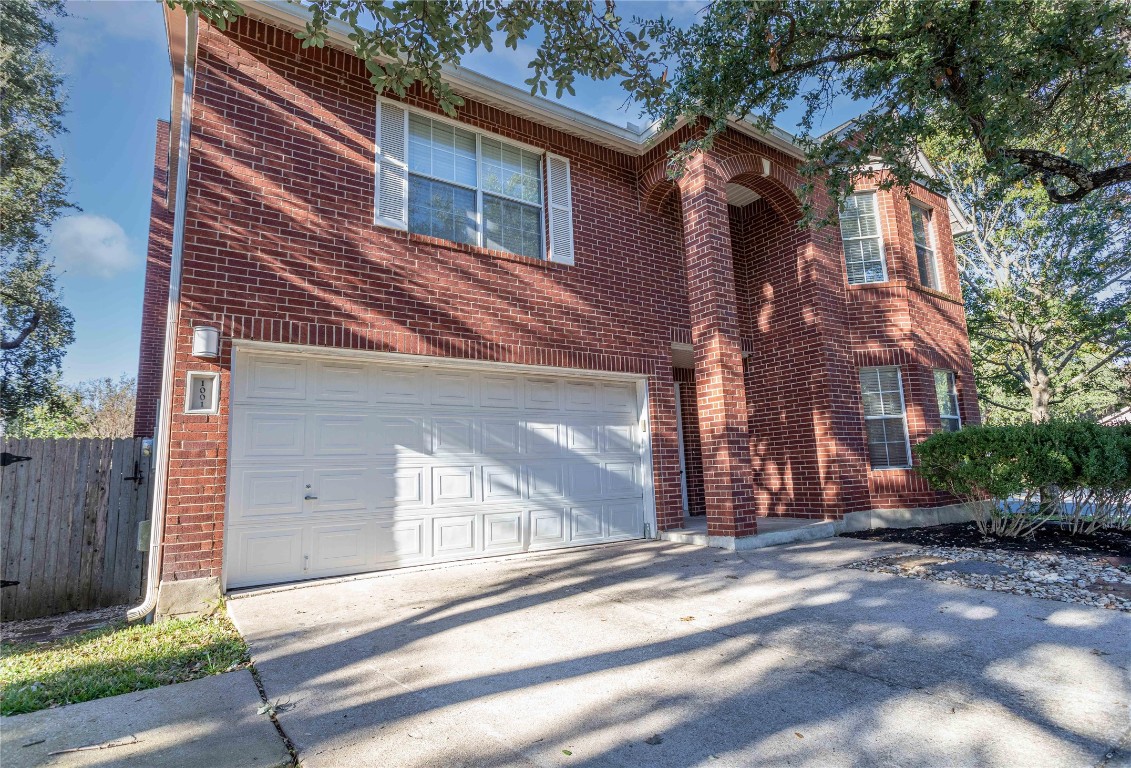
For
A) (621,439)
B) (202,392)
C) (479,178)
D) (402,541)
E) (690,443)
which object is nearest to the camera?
(202,392)

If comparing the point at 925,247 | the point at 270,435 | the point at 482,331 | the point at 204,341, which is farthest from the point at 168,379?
the point at 925,247

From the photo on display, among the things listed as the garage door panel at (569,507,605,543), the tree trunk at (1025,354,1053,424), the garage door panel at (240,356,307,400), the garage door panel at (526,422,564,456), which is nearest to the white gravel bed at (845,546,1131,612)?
the garage door panel at (569,507,605,543)

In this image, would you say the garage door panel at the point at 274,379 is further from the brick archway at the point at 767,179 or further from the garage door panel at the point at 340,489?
the brick archway at the point at 767,179

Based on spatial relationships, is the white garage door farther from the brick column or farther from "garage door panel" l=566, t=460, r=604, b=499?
the brick column

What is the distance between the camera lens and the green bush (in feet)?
21.8

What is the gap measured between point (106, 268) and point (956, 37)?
14902mm

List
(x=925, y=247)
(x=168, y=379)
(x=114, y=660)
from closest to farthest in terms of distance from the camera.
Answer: (x=114, y=660) < (x=168, y=379) < (x=925, y=247)

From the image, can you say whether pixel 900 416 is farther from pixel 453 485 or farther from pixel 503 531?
pixel 453 485

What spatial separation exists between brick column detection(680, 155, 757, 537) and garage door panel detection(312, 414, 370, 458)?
13.4ft

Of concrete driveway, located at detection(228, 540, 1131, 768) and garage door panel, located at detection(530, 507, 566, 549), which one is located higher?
garage door panel, located at detection(530, 507, 566, 549)

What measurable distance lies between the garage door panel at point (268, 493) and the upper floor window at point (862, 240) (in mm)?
9241

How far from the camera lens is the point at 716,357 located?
709 centimetres

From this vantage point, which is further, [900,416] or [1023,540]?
[900,416]

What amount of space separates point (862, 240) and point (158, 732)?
11.0 m
